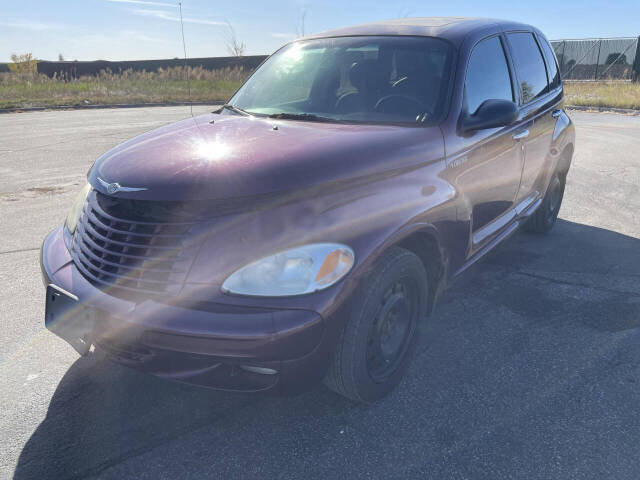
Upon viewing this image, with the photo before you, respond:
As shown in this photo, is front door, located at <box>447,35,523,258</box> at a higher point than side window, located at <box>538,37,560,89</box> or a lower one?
lower

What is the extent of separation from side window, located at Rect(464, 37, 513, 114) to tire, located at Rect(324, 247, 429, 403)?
119 cm

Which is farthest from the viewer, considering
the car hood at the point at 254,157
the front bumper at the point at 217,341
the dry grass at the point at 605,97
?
the dry grass at the point at 605,97

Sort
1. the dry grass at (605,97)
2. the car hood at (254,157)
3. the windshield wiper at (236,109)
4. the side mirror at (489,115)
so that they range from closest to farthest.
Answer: the car hood at (254,157)
the side mirror at (489,115)
the windshield wiper at (236,109)
the dry grass at (605,97)

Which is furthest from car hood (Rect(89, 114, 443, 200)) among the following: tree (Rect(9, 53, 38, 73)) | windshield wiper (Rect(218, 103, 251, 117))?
tree (Rect(9, 53, 38, 73))

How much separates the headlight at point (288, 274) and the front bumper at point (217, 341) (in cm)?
8

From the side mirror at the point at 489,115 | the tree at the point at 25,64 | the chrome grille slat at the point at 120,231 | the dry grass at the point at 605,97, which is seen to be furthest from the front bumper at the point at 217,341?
the tree at the point at 25,64

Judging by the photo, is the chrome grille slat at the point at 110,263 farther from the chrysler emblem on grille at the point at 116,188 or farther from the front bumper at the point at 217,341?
the chrysler emblem on grille at the point at 116,188

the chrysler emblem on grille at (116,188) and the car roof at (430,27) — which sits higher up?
the car roof at (430,27)

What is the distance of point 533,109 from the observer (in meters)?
4.18

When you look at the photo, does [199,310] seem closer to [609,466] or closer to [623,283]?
[609,466]

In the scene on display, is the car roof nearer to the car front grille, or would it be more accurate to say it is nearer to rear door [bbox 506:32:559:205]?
rear door [bbox 506:32:559:205]

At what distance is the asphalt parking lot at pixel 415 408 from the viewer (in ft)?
7.55

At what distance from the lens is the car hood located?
7.51 ft

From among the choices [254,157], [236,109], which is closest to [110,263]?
[254,157]
